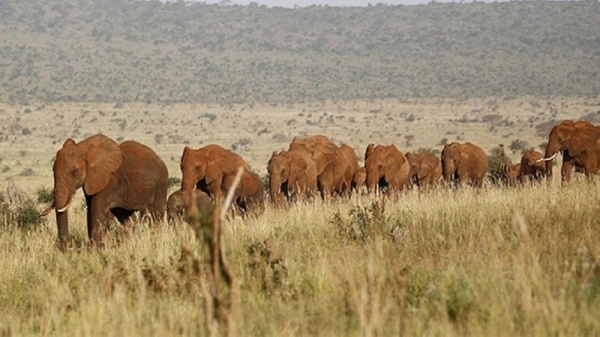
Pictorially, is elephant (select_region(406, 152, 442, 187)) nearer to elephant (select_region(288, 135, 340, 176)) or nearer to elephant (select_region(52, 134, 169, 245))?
elephant (select_region(288, 135, 340, 176))

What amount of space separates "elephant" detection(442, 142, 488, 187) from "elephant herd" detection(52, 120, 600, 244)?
0.03m

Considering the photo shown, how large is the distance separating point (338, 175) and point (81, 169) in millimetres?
11080

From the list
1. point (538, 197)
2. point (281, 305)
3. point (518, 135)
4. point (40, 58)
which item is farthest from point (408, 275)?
point (40, 58)

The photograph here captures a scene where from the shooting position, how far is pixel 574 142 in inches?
901

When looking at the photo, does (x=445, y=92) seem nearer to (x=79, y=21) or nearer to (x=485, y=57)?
(x=485, y=57)

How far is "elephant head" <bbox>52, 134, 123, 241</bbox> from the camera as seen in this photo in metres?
13.1

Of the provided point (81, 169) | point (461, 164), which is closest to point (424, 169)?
point (461, 164)

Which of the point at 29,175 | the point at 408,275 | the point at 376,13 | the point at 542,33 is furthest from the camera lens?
the point at 376,13

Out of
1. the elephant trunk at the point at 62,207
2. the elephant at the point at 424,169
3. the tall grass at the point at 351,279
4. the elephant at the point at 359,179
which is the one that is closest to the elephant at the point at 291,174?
the elephant at the point at 359,179

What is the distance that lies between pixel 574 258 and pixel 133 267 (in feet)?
13.6

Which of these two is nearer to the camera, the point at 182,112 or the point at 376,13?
the point at 182,112

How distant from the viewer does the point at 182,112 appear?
4033 inches

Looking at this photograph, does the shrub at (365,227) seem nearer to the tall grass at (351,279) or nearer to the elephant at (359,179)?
→ the tall grass at (351,279)

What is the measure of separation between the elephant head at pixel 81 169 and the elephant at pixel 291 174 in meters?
7.24
